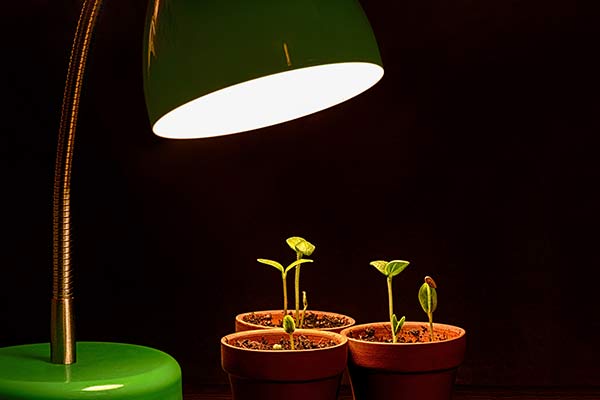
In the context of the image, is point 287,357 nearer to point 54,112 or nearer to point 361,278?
point 361,278

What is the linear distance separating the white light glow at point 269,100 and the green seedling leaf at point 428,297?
0.98 feet

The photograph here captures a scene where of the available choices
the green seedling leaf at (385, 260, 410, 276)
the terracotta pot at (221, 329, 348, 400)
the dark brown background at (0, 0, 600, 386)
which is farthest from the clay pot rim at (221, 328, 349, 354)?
the dark brown background at (0, 0, 600, 386)

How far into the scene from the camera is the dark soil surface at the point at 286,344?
1.04 m

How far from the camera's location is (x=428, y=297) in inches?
42.7

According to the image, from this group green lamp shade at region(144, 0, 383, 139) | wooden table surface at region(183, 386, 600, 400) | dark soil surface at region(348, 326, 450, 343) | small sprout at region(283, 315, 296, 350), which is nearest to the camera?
green lamp shade at region(144, 0, 383, 139)

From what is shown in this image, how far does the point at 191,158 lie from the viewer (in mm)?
1336

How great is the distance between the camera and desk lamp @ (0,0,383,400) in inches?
29.5

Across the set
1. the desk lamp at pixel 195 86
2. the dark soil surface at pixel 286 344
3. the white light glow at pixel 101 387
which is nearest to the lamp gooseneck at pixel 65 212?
the desk lamp at pixel 195 86

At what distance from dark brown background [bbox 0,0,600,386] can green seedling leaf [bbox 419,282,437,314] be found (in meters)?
0.22

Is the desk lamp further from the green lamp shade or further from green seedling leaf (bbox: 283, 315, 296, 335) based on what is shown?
green seedling leaf (bbox: 283, 315, 296, 335)

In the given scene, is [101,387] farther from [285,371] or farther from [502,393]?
[502,393]

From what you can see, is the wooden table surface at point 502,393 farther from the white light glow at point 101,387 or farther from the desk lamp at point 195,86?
the white light glow at point 101,387

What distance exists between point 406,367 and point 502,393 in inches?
14.0

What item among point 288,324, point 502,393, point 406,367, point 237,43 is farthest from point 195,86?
point 502,393
